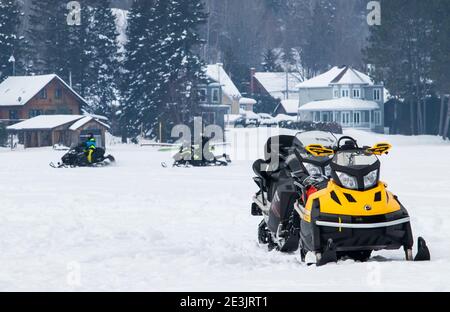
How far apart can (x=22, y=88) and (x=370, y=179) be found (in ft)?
257

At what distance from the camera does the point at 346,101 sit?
97.0m

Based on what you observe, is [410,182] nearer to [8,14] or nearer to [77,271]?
[77,271]

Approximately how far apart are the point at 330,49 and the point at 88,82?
64.2m

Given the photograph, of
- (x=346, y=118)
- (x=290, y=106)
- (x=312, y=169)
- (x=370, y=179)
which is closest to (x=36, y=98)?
(x=346, y=118)

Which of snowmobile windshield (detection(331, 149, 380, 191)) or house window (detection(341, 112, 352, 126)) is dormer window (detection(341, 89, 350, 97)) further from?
snowmobile windshield (detection(331, 149, 380, 191))

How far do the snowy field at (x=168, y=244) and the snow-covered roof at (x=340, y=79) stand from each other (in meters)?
73.3

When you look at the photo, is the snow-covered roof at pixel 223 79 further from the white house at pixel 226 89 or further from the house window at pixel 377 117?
the house window at pixel 377 117

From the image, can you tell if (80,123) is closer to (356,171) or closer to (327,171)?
(327,171)

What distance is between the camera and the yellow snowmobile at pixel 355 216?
32.1 feet

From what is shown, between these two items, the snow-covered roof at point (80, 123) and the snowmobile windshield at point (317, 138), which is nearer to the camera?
the snowmobile windshield at point (317, 138)

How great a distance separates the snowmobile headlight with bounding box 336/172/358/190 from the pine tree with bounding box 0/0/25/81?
78.8 m

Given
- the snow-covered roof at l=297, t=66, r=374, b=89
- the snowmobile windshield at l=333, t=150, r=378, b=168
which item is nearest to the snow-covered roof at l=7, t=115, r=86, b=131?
the snow-covered roof at l=297, t=66, r=374, b=89

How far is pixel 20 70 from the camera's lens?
93.2 meters

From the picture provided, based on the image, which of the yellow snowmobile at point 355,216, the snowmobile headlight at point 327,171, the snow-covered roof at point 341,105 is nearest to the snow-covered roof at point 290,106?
the snow-covered roof at point 341,105
